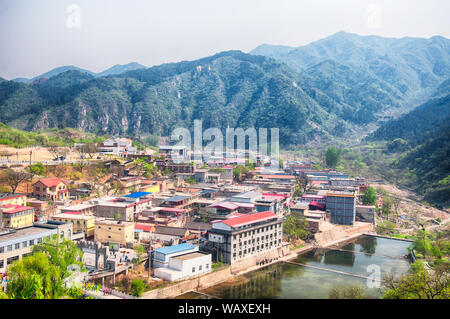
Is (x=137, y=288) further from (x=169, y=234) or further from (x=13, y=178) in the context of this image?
(x=13, y=178)

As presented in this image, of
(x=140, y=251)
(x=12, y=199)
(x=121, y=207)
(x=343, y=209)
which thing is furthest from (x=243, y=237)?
(x=343, y=209)

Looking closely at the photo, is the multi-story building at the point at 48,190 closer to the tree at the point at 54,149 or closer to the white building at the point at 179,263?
the white building at the point at 179,263

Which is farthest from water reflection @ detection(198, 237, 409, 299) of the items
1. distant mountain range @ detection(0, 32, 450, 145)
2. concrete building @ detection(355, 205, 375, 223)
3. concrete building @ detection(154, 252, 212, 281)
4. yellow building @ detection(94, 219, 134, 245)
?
distant mountain range @ detection(0, 32, 450, 145)

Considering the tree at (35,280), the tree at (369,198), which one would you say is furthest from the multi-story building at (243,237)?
the tree at (369,198)

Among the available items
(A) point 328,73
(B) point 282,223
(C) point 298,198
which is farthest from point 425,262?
(A) point 328,73

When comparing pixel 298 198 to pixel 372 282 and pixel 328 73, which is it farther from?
pixel 328 73

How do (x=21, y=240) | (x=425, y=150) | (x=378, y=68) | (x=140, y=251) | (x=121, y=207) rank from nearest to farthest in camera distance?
(x=21, y=240), (x=140, y=251), (x=121, y=207), (x=425, y=150), (x=378, y=68)

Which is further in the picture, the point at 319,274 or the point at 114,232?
the point at 319,274
